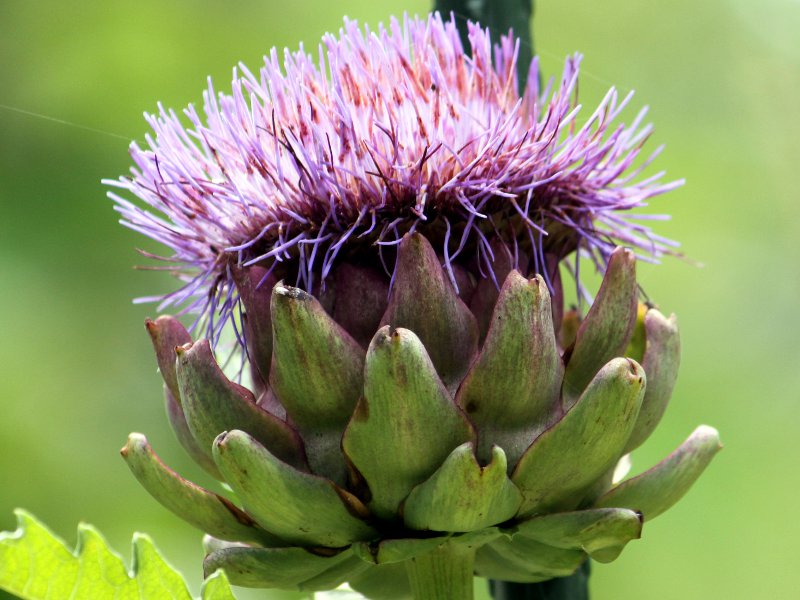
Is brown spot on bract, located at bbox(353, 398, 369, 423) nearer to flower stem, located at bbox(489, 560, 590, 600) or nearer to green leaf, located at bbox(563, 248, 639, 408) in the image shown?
green leaf, located at bbox(563, 248, 639, 408)

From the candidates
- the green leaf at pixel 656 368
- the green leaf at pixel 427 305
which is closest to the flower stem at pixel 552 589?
the green leaf at pixel 656 368

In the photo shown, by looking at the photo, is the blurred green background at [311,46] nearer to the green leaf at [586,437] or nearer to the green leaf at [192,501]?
the green leaf at [192,501]

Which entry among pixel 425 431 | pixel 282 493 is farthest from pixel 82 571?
pixel 425 431

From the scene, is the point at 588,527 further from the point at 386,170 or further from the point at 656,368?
the point at 386,170

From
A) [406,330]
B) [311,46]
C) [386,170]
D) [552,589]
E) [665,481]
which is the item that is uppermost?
[311,46]

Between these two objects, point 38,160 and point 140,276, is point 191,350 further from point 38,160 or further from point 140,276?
point 38,160

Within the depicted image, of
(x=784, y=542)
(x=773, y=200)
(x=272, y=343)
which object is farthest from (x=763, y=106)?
(x=272, y=343)
